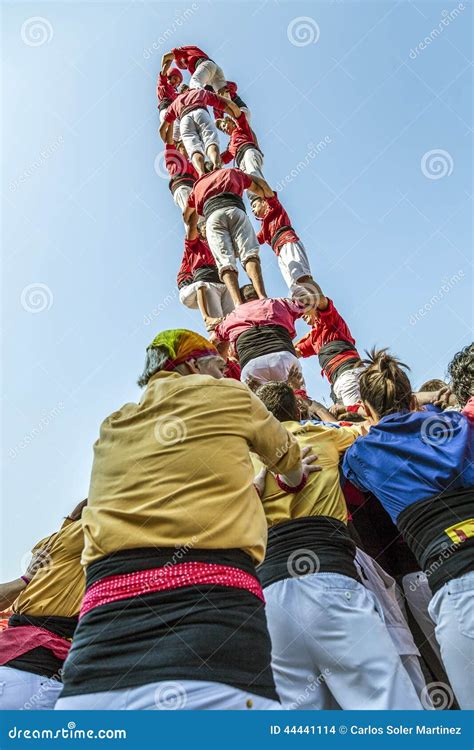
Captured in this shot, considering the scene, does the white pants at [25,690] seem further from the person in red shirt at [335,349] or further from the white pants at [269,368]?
the person in red shirt at [335,349]

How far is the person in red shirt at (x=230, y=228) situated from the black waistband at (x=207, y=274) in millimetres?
984

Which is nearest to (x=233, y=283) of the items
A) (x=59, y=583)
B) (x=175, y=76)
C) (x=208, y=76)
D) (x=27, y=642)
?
(x=59, y=583)

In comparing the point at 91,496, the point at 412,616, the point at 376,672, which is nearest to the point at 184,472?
the point at 91,496

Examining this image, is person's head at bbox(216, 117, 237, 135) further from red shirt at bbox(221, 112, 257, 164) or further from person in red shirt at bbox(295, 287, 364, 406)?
person in red shirt at bbox(295, 287, 364, 406)

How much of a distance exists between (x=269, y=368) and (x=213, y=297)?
93.6 inches

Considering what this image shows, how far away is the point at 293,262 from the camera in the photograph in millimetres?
6164

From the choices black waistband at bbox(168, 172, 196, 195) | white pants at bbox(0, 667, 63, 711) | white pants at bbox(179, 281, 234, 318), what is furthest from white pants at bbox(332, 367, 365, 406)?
black waistband at bbox(168, 172, 196, 195)

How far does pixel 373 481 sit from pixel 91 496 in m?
1.12

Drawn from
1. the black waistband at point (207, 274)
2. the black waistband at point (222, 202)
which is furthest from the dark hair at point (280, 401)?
the black waistband at point (207, 274)

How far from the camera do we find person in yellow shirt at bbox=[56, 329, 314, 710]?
1251 mm

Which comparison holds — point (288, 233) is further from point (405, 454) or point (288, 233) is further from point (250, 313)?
point (405, 454)

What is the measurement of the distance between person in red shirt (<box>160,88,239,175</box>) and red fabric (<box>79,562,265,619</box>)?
6364 mm

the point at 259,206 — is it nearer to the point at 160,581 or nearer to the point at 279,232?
the point at 279,232

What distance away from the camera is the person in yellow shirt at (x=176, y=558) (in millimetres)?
1251
